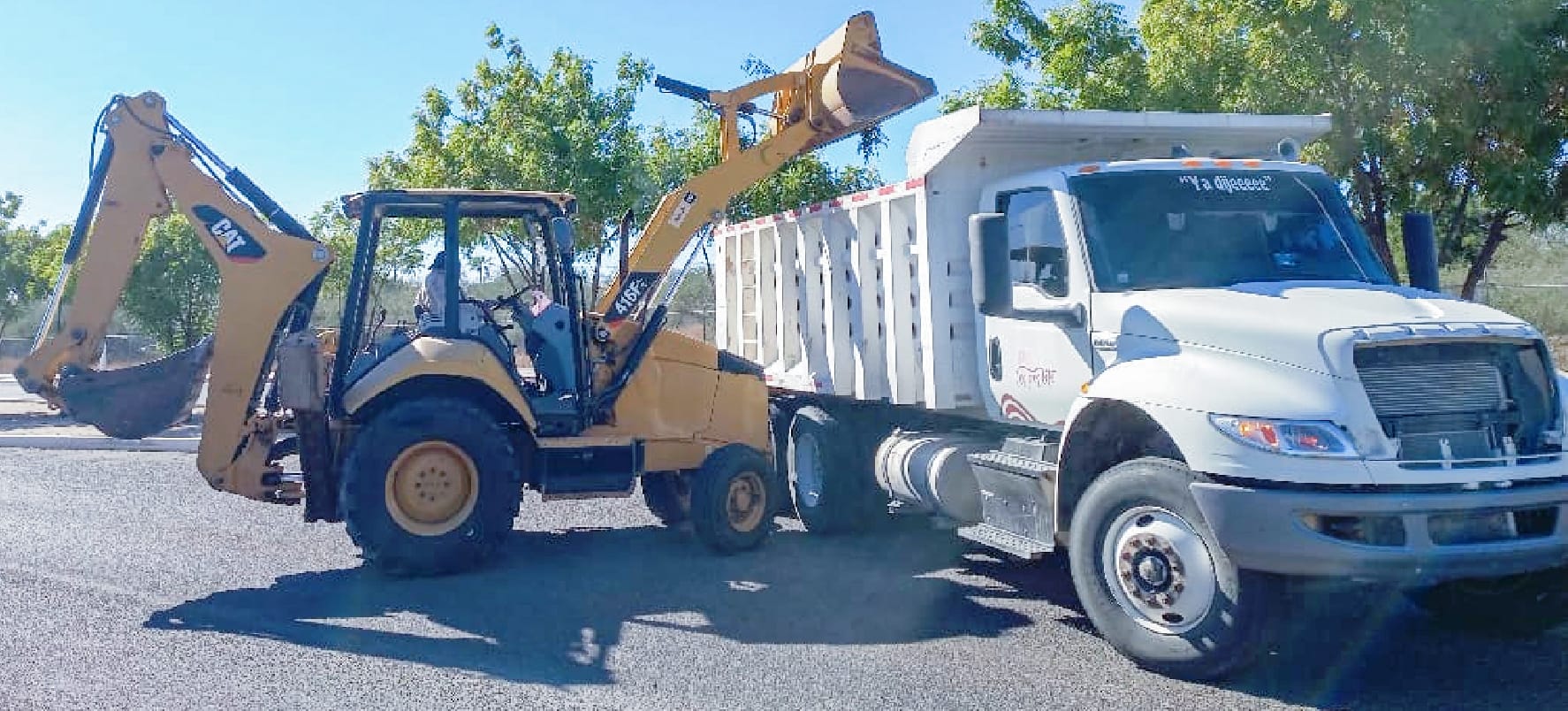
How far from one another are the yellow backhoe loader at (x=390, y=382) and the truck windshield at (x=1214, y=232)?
3367mm

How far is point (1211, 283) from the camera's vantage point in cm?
695

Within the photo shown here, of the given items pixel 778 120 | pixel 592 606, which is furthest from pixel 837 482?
pixel 778 120

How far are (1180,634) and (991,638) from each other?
1208 mm

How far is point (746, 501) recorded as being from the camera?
952 centimetres

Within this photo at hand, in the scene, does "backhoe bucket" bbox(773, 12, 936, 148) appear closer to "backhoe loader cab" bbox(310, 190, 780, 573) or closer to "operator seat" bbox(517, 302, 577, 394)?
"backhoe loader cab" bbox(310, 190, 780, 573)

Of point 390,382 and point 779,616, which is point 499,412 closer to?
point 390,382

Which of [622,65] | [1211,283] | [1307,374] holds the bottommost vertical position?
[1307,374]

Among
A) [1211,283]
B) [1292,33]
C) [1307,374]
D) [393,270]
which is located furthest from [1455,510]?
[393,270]

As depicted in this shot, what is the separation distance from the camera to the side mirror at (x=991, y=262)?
23.4 ft

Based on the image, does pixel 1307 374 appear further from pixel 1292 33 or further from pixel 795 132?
pixel 1292 33

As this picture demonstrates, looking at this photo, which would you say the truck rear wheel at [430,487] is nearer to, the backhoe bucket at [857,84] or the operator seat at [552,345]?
the operator seat at [552,345]

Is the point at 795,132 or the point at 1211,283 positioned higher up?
the point at 795,132

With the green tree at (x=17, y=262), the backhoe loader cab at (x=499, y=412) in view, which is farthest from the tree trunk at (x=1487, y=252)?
the green tree at (x=17, y=262)

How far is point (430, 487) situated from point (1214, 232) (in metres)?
5.07
